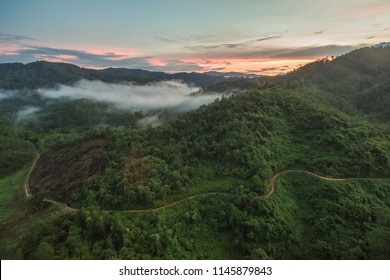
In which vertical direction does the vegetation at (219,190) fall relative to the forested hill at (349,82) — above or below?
below

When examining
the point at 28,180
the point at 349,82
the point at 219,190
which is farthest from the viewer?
the point at 349,82

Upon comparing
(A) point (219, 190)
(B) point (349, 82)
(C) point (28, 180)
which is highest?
(B) point (349, 82)

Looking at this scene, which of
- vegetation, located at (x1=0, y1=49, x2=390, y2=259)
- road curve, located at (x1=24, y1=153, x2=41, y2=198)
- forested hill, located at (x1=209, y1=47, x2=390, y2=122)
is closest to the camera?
vegetation, located at (x1=0, y1=49, x2=390, y2=259)

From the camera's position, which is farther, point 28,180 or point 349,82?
point 349,82

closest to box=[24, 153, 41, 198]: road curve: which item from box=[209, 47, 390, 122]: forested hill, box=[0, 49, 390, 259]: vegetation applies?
box=[0, 49, 390, 259]: vegetation

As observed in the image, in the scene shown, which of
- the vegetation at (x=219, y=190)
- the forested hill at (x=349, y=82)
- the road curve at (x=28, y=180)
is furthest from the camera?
the forested hill at (x=349, y=82)

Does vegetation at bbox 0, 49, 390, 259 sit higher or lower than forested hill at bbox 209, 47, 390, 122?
lower

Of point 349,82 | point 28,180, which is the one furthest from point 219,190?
point 349,82

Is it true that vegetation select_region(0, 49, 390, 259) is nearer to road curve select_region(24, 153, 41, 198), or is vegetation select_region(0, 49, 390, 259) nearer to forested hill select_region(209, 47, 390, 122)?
road curve select_region(24, 153, 41, 198)

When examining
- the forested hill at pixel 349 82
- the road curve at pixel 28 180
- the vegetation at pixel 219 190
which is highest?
the forested hill at pixel 349 82

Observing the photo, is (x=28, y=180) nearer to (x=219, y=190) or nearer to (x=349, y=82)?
(x=219, y=190)

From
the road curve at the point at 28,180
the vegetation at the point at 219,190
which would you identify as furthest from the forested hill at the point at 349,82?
the road curve at the point at 28,180

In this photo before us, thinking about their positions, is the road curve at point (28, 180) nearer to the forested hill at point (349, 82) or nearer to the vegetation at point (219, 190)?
the vegetation at point (219, 190)
